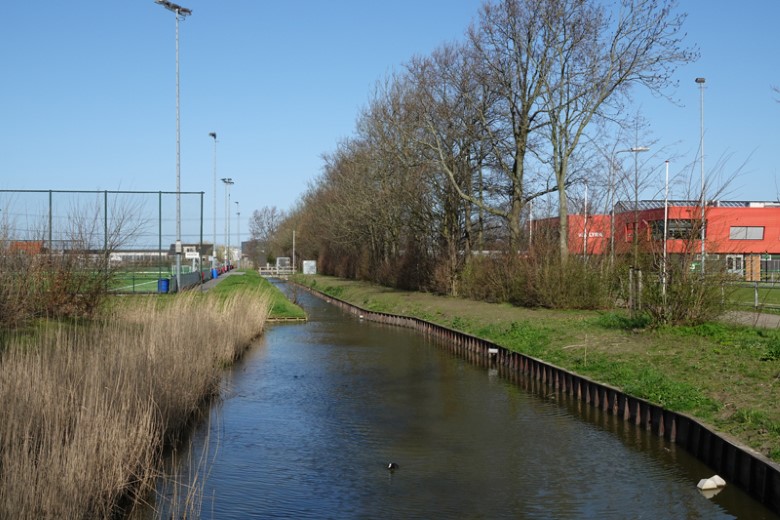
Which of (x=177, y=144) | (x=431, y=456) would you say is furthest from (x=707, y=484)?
(x=177, y=144)

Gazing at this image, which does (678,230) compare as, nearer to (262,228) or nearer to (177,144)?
(177,144)

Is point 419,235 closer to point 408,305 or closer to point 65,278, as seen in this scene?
point 408,305

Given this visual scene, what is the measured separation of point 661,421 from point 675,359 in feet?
9.34

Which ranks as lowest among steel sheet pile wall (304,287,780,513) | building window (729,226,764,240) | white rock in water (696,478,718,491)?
white rock in water (696,478,718,491)

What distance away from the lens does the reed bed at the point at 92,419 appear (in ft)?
22.4

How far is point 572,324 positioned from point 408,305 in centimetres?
1476

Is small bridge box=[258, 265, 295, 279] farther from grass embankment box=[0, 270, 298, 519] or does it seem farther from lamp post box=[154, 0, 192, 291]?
grass embankment box=[0, 270, 298, 519]

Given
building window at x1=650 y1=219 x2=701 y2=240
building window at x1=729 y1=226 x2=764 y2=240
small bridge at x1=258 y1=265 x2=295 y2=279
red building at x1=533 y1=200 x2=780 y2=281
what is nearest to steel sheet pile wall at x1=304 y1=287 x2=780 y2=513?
red building at x1=533 y1=200 x2=780 y2=281

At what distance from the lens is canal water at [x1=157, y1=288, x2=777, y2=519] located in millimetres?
9141

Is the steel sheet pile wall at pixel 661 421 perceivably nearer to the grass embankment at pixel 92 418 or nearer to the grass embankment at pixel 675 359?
the grass embankment at pixel 675 359

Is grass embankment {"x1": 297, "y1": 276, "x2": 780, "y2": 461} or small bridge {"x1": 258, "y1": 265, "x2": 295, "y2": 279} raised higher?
small bridge {"x1": 258, "y1": 265, "x2": 295, "y2": 279}

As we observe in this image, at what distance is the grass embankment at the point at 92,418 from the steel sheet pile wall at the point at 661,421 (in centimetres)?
671

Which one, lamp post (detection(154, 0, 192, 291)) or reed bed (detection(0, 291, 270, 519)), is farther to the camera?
lamp post (detection(154, 0, 192, 291))

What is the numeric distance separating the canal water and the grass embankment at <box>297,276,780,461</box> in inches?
27.9
